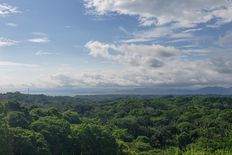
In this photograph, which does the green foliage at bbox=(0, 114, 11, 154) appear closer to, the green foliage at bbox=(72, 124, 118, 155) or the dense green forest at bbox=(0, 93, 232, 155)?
the dense green forest at bbox=(0, 93, 232, 155)

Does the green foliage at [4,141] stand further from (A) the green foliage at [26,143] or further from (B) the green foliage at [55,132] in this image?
(B) the green foliage at [55,132]

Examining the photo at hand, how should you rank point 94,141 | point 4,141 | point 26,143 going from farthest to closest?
point 94,141 < point 26,143 < point 4,141

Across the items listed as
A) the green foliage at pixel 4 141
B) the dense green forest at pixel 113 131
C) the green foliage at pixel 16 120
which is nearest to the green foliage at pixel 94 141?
the dense green forest at pixel 113 131

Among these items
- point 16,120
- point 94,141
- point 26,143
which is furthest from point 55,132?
point 26,143

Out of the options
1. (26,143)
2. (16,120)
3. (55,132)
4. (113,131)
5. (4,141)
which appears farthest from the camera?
(113,131)

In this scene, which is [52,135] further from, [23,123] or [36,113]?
[36,113]

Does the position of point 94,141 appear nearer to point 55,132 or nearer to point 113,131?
point 55,132

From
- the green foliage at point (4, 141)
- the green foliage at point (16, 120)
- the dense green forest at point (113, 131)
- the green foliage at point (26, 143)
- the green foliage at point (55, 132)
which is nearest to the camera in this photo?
the green foliage at point (4, 141)

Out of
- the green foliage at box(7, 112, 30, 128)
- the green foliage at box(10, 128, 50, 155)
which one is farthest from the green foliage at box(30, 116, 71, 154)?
the green foliage at box(10, 128, 50, 155)
